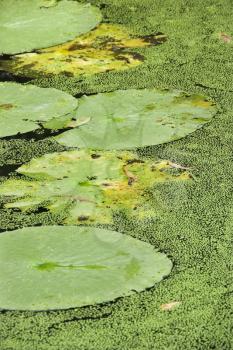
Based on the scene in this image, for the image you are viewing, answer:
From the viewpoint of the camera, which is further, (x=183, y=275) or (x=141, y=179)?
(x=141, y=179)

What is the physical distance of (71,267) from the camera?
68.9 inches

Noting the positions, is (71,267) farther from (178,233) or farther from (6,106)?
(6,106)

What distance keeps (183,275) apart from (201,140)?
0.65m

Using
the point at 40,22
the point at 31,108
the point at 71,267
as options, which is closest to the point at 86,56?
the point at 40,22

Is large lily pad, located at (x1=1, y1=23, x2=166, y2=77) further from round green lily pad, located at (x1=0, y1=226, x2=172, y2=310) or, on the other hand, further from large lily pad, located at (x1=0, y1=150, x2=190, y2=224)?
round green lily pad, located at (x1=0, y1=226, x2=172, y2=310)

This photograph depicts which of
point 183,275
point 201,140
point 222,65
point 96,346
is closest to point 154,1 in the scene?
point 222,65

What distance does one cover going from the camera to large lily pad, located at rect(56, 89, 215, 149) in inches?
91.2

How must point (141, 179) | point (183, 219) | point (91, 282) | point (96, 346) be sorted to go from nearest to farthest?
point (96, 346)
point (91, 282)
point (183, 219)
point (141, 179)

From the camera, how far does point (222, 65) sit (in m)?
2.85

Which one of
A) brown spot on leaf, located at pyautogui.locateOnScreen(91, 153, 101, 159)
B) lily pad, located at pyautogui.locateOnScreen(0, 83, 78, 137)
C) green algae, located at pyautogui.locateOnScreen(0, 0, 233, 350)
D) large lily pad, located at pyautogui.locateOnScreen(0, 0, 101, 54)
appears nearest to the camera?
green algae, located at pyautogui.locateOnScreen(0, 0, 233, 350)

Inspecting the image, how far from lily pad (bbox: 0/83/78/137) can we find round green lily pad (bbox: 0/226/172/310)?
1.79ft

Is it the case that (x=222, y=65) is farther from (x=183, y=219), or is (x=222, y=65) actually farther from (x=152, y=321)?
(x=152, y=321)

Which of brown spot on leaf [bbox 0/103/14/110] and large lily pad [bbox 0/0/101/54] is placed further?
large lily pad [bbox 0/0/101/54]

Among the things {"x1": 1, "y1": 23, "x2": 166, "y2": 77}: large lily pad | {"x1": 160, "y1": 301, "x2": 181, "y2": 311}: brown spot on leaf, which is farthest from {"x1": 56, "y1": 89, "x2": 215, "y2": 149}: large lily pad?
{"x1": 160, "y1": 301, "x2": 181, "y2": 311}: brown spot on leaf
